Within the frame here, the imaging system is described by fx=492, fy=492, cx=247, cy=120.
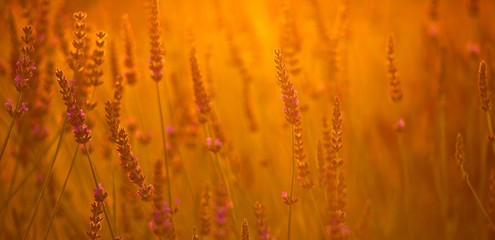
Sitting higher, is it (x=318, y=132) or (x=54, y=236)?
(x=318, y=132)

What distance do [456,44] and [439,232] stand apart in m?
1.36

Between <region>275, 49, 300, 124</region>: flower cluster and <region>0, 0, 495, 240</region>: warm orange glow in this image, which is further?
<region>0, 0, 495, 240</region>: warm orange glow

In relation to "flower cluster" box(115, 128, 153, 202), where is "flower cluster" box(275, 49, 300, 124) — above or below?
above

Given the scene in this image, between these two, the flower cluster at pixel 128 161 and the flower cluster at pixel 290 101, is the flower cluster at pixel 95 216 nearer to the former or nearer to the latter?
the flower cluster at pixel 128 161

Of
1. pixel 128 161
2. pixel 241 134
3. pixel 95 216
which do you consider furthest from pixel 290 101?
pixel 241 134

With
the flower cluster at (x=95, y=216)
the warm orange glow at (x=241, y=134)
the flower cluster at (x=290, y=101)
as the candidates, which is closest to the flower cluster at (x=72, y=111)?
the warm orange glow at (x=241, y=134)

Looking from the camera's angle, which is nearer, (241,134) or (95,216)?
(95,216)

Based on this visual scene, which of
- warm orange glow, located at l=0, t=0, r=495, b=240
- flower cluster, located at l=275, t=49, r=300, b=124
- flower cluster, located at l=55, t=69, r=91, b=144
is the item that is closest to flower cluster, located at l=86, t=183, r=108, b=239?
warm orange glow, located at l=0, t=0, r=495, b=240

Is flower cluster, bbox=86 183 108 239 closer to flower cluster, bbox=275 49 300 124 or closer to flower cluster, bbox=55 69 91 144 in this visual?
flower cluster, bbox=55 69 91 144

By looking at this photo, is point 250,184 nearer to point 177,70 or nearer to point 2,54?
point 177,70

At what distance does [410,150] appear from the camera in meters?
2.15

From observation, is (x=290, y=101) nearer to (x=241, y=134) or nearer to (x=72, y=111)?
(x=72, y=111)

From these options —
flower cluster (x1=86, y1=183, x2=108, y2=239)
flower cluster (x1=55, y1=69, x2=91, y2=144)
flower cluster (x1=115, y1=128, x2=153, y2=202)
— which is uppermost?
flower cluster (x1=55, y1=69, x2=91, y2=144)

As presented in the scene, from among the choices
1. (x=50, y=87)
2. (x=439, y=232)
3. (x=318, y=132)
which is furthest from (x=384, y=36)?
(x=50, y=87)
